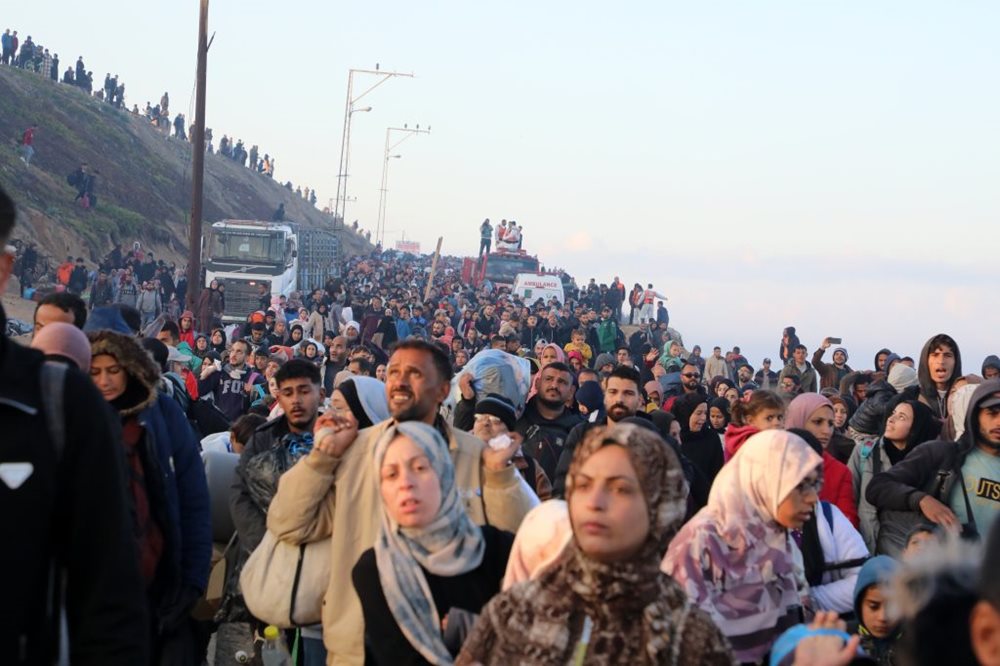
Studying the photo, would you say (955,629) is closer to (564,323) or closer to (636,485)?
(636,485)

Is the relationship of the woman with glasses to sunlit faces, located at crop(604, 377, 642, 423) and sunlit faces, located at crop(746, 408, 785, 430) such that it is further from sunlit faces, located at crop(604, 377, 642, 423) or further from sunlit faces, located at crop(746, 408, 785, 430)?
sunlit faces, located at crop(604, 377, 642, 423)

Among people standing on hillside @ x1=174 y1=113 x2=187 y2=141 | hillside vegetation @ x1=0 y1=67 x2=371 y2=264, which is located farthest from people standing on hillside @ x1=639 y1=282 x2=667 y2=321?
people standing on hillside @ x1=174 y1=113 x2=187 y2=141

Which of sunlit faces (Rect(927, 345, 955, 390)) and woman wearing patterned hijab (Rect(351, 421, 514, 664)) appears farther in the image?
sunlit faces (Rect(927, 345, 955, 390))

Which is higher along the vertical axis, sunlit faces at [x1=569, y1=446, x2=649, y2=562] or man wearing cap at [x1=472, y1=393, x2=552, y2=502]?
sunlit faces at [x1=569, y1=446, x2=649, y2=562]

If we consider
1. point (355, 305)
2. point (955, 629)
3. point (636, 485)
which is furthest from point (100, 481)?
point (355, 305)

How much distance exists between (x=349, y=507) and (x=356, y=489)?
69mm

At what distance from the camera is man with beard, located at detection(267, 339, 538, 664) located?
5012 millimetres

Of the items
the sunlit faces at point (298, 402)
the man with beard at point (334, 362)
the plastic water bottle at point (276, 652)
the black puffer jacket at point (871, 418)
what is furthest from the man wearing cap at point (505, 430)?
the man with beard at point (334, 362)

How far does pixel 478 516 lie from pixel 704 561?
866mm

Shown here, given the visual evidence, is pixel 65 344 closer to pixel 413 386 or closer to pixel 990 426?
pixel 413 386

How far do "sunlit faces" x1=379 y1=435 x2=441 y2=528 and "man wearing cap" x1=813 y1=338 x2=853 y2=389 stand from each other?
13191mm

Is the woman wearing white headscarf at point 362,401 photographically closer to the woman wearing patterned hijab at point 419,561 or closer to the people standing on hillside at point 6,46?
the woman wearing patterned hijab at point 419,561

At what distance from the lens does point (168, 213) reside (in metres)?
70.7

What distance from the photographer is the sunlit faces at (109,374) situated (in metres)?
5.31
